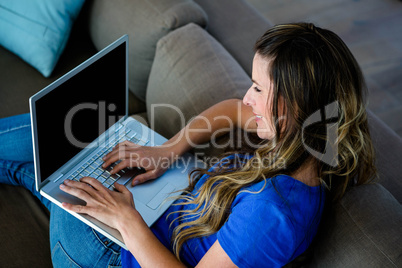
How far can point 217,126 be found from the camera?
48.9 inches

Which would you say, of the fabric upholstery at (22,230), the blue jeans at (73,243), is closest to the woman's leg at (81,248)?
the blue jeans at (73,243)

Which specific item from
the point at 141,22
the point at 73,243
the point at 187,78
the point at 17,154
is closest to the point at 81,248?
the point at 73,243

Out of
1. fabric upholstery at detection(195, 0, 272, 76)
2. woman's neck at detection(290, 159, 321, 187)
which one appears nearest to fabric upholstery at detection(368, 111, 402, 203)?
woman's neck at detection(290, 159, 321, 187)

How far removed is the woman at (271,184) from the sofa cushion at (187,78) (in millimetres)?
291

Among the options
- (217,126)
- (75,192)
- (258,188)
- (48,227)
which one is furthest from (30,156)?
(258,188)

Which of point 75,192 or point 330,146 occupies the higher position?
point 75,192

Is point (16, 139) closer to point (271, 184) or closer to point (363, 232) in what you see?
point (271, 184)

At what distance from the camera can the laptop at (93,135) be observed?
95 cm

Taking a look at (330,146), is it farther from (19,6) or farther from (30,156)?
(19,6)

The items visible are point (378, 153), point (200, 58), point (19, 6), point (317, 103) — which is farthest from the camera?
point (19, 6)

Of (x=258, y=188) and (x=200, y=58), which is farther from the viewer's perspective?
(x=200, y=58)

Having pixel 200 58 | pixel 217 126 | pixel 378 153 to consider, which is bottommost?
pixel 378 153

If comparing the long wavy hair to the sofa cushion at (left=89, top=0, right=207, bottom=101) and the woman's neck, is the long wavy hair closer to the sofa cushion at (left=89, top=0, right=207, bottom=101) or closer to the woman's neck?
the woman's neck

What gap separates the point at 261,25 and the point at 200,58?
17.6 inches
